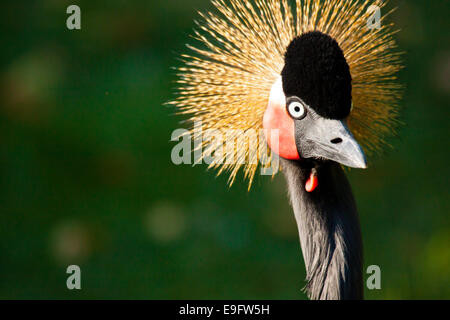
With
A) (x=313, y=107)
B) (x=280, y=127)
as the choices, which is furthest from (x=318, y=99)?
(x=280, y=127)

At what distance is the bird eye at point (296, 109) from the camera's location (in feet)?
4.29

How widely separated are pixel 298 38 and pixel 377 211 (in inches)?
79.4

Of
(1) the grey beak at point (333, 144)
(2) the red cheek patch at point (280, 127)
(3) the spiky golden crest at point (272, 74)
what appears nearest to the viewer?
(1) the grey beak at point (333, 144)

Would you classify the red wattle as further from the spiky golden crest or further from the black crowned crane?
the spiky golden crest

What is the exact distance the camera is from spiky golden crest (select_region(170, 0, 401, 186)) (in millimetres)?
1479

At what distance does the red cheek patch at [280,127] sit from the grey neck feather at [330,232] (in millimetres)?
48

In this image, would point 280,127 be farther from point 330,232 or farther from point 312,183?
point 330,232

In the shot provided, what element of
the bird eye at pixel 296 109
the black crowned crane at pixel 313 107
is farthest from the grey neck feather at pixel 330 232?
the bird eye at pixel 296 109

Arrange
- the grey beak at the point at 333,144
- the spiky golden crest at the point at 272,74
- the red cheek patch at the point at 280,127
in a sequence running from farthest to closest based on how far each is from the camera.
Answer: the spiky golden crest at the point at 272,74
the red cheek patch at the point at 280,127
the grey beak at the point at 333,144

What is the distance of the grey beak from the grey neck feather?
0.08m

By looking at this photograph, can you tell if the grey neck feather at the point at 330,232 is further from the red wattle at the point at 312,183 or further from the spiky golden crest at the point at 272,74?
the spiky golden crest at the point at 272,74

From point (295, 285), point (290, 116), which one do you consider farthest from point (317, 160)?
point (295, 285)

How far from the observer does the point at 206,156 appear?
1516 mm
